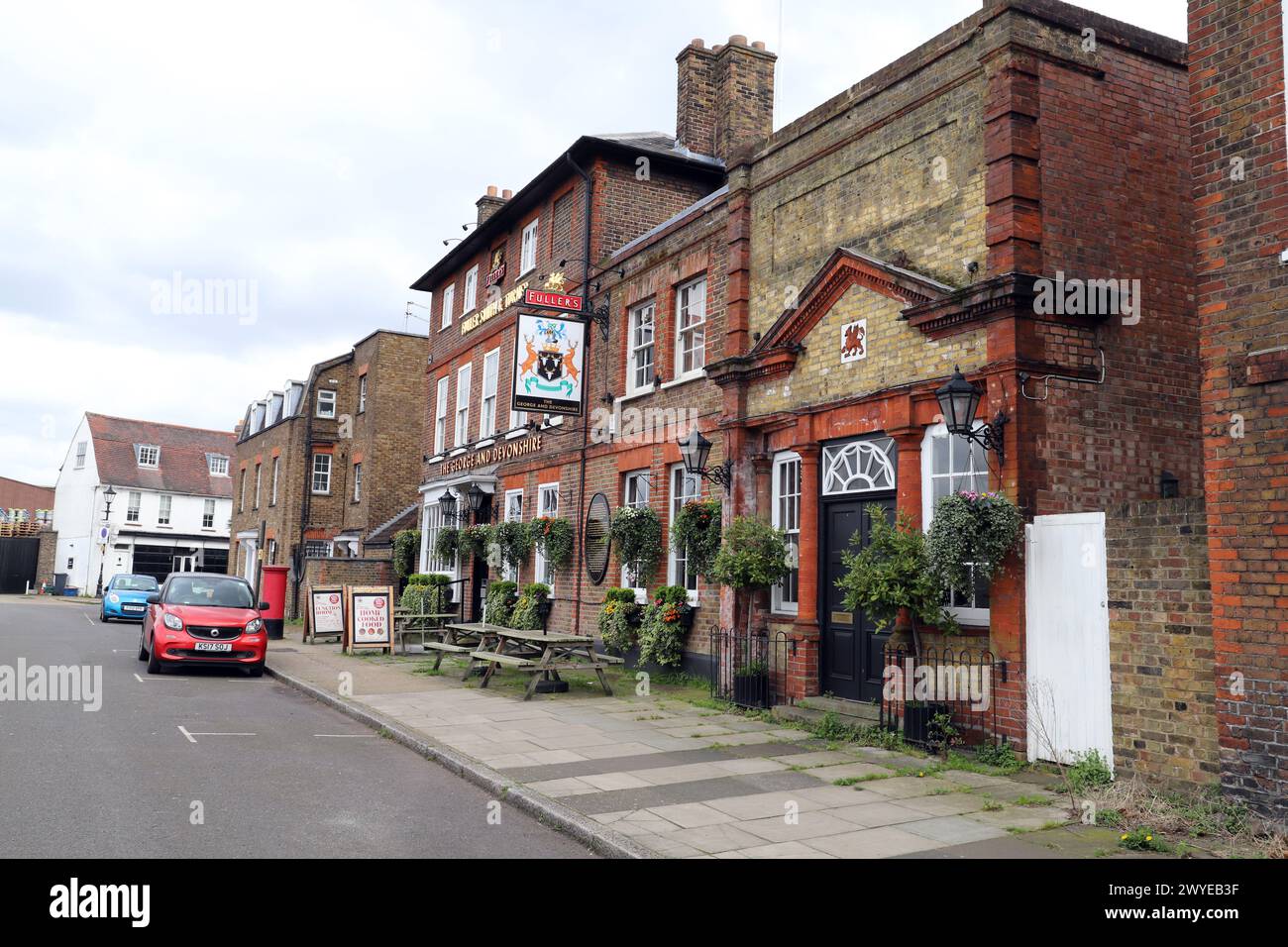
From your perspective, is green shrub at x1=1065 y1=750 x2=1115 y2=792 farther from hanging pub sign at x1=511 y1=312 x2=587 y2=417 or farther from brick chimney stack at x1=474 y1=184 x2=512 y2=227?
brick chimney stack at x1=474 y1=184 x2=512 y2=227

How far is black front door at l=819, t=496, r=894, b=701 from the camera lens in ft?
35.5

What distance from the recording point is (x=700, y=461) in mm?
13047

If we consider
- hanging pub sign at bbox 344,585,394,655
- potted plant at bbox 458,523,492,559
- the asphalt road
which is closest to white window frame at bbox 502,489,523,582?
potted plant at bbox 458,523,492,559

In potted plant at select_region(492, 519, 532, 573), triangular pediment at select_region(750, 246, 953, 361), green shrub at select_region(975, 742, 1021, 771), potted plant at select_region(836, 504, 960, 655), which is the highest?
triangular pediment at select_region(750, 246, 953, 361)

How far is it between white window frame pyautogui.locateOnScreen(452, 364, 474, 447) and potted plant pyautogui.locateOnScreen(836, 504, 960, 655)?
52.7 ft

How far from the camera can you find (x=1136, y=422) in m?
9.55

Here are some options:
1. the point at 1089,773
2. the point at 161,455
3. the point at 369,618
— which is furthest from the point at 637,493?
the point at 161,455

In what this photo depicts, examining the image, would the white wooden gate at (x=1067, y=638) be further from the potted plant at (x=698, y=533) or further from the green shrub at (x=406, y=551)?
the green shrub at (x=406, y=551)

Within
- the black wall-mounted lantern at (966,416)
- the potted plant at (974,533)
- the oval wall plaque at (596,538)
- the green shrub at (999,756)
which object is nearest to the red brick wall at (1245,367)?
the potted plant at (974,533)

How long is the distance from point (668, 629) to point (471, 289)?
1366 centimetres

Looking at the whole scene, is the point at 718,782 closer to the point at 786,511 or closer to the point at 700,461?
the point at 786,511

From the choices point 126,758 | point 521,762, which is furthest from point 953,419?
point 126,758

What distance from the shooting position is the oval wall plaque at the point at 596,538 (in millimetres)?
17192

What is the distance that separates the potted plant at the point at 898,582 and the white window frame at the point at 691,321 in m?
5.65
